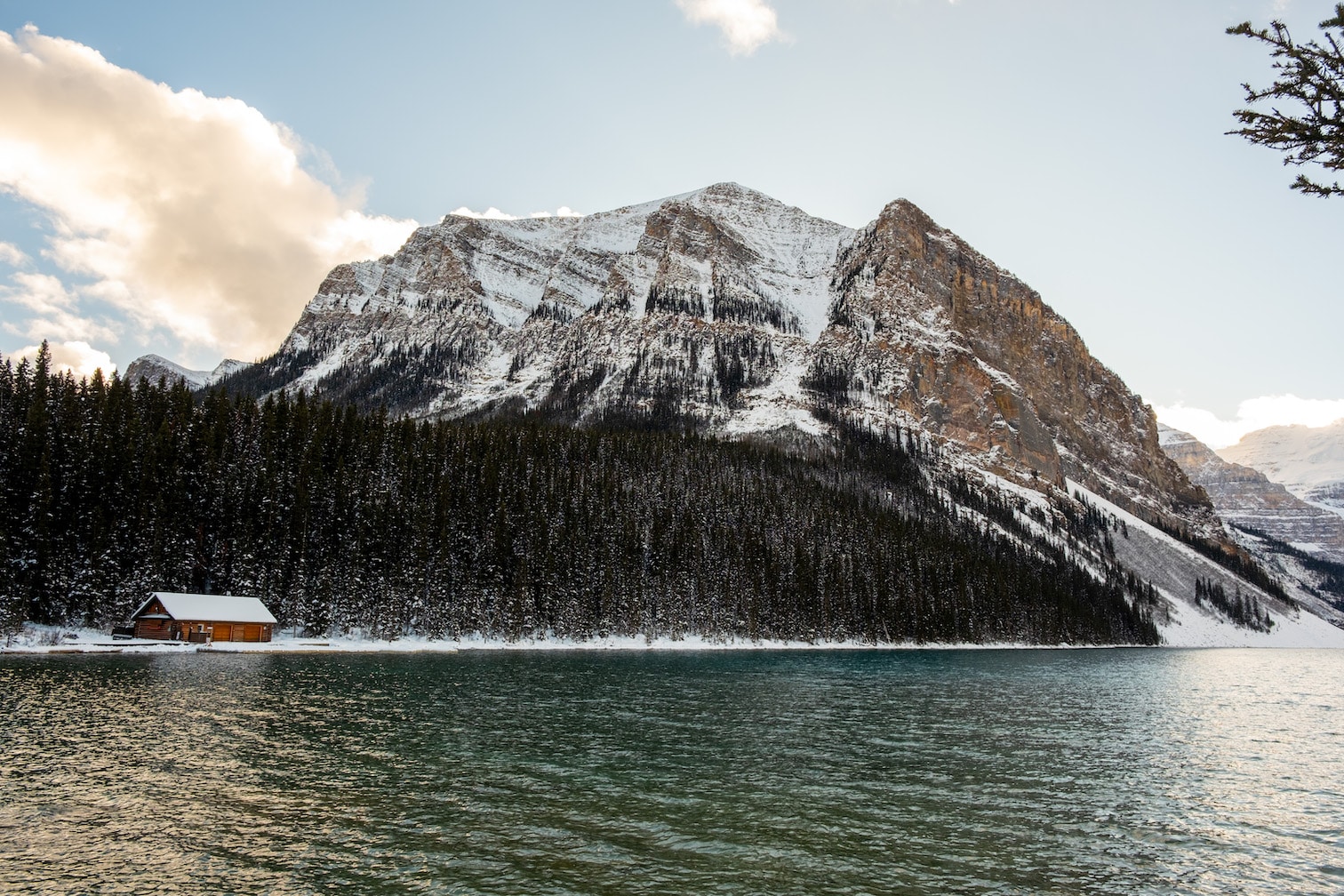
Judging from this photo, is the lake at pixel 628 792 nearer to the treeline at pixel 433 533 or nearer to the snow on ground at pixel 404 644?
the snow on ground at pixel 404 644

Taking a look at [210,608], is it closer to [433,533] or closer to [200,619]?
[200,619]

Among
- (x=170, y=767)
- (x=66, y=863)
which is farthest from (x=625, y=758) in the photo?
(x=66, y=863)

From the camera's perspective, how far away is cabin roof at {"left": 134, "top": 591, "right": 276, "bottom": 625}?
68938 millimetres

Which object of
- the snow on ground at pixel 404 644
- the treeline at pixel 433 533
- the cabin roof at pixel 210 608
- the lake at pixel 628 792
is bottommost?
the snow on ground at pixel 404 644

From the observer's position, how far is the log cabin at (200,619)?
6881 centimetres

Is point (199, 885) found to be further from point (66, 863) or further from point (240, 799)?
point (240, 799)

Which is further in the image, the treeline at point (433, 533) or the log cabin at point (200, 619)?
the treeline at point (433, 533)

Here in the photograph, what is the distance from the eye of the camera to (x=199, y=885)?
15109mm

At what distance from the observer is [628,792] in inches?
923

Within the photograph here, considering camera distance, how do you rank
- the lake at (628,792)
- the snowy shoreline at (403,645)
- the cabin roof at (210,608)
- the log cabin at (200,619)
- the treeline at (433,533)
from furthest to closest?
the treeline at (433,533)
the cabin roof at (210,608)
the log cabin at (200,619)
the snowy shoreline at (403,645)
the lake at (628,792)

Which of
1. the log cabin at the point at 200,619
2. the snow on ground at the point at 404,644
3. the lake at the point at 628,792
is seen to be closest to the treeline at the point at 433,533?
the snow on ground at the point at 404,644

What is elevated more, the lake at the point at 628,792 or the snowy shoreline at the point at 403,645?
the lake at the point at 628,792

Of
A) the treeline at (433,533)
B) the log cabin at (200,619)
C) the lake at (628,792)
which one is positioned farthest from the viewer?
the treeline at (433,533)

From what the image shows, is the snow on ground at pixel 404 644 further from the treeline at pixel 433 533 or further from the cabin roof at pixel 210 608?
the cabin roof at pixel 210 608
